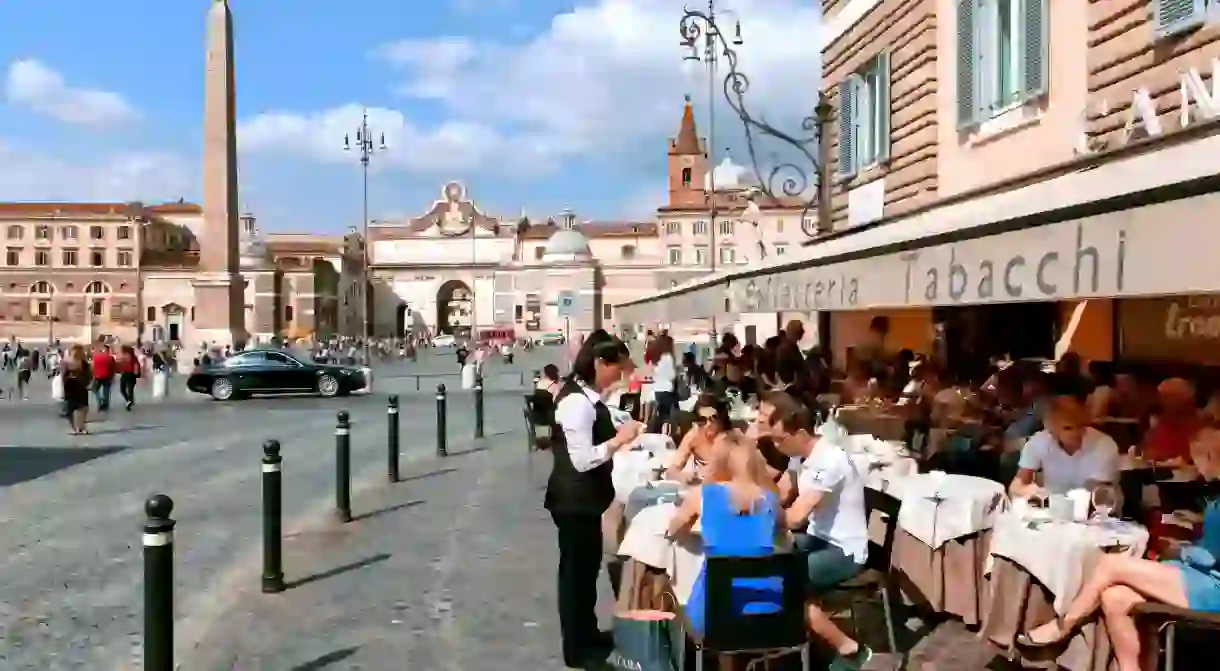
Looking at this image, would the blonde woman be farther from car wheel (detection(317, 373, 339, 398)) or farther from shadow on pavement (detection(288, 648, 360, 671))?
shadow on pavement (detection(288, 648, 360, 671))

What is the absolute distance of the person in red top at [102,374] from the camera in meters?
25.7

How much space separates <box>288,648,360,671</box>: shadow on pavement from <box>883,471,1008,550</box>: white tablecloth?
2.92 m

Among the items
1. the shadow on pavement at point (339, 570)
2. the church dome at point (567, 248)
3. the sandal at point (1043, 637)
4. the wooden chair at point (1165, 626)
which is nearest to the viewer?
the wooden chair at point (1165, 626)

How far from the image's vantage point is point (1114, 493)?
6.14m

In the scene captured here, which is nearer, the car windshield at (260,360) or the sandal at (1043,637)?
the sandal at (1043,637)

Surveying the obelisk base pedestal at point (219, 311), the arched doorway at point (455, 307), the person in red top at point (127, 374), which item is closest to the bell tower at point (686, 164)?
the arched doorway at point (455, 307)

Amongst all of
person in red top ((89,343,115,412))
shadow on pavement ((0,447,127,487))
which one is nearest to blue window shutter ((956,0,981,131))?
shadow on pavement ((0,447,127,487))

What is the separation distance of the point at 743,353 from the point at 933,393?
5.32 m

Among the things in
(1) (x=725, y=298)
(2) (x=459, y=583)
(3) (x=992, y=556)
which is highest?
(1) (x=725, y=298)

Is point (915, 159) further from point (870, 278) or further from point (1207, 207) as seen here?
point (1207, 207)

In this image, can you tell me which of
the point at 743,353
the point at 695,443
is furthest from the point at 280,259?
the point at 695,443

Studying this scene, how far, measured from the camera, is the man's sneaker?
582cm

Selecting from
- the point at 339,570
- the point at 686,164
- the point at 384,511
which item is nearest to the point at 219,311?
the point at 384,511

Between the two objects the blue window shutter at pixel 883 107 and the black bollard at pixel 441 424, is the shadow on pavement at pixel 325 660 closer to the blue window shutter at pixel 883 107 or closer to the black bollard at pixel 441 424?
the black bollard at pixel 441 424
